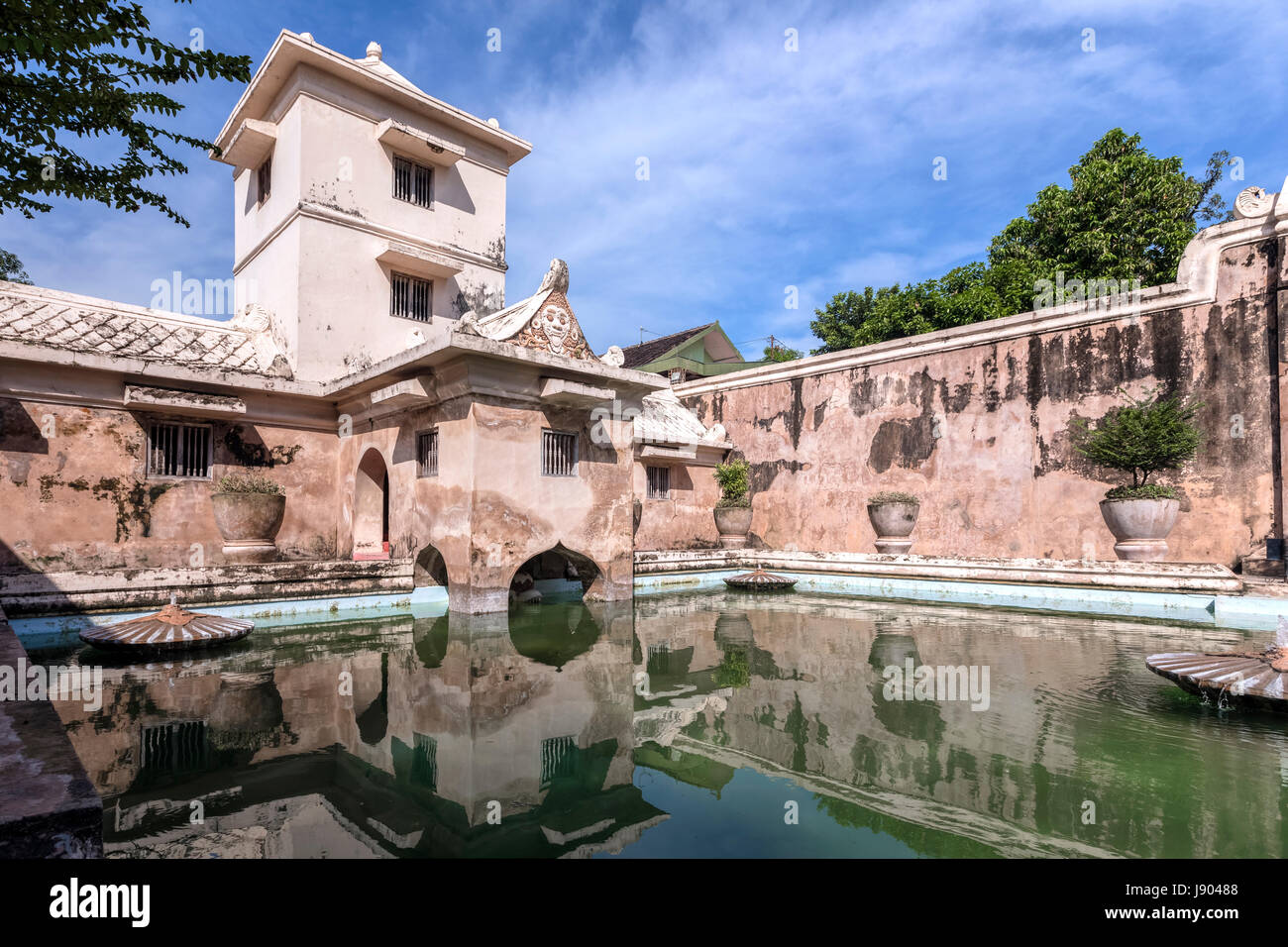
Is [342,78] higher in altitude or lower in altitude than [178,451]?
higher

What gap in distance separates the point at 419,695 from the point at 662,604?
5.23 metres

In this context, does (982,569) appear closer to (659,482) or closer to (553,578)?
(659,482)

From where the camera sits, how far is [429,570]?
926 centimetres

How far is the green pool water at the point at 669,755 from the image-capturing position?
8.70 ft

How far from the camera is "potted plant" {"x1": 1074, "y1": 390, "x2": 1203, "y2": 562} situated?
352 inches

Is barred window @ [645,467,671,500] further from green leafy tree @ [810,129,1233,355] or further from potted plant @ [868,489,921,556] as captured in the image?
green leafy tree @ [810,129,1233,355]

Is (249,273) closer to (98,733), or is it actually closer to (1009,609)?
(98,733)

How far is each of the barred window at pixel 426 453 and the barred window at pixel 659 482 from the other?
5398 mm

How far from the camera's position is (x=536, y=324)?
841 centimetres

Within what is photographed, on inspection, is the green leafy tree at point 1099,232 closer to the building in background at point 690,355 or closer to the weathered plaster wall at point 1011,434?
the weathered plaster wall at point 1011,434

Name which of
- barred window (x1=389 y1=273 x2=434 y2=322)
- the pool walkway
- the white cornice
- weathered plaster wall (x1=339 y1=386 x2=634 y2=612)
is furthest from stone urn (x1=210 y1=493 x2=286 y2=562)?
the pool walkway

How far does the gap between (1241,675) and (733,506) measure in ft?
32.3

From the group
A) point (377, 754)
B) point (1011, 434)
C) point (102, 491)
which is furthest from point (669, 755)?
point (1011, 434)
